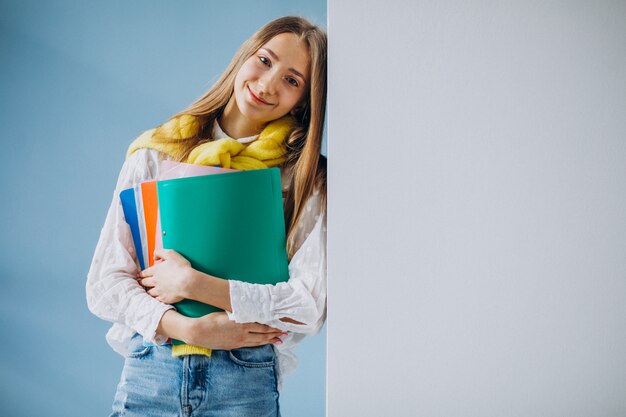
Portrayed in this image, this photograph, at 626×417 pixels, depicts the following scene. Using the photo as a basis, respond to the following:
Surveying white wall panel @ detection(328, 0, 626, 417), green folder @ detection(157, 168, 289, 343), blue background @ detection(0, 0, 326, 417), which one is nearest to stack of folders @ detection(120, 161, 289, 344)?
green folder @ detection(157, 168, 289, 343)

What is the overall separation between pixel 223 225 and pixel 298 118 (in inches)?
13.6

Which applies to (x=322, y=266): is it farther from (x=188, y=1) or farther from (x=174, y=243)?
(x=188, y=1)

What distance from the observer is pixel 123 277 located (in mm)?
1337

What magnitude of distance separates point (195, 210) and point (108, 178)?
46.3 inches

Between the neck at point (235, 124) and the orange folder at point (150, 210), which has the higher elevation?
the neck at point (235, 124)

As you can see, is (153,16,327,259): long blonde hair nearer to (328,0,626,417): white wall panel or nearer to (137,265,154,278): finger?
(328,0,626,417): white wall panel

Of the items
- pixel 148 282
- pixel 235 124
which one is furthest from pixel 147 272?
pixel 235 124

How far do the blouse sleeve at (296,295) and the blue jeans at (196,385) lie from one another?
0.39 ft

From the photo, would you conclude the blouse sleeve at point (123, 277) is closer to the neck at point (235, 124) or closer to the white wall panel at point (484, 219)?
the neck at point (235, 124)

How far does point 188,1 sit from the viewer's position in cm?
228

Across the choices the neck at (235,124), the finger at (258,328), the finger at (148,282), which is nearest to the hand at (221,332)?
the finger at (258,328)

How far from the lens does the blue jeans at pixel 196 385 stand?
49.4 inches

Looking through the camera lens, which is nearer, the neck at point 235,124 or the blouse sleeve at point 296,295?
the blouse sleeve at point 296,295

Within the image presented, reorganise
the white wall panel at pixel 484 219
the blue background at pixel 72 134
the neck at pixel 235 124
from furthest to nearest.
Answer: the blue background at pixel 72 134, the neck at pixel 235 124, the white wall panel at pixel 484 219
